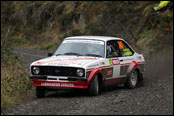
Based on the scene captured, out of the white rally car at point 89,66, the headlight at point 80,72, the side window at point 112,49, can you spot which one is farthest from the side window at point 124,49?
the headlight at point 80,72

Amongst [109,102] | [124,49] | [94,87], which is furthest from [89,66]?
[124,49]

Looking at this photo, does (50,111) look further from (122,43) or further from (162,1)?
(162,1)

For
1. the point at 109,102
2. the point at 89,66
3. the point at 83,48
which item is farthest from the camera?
the point at 83,48

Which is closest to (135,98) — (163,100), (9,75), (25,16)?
(163,100)

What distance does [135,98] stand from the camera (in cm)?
1145

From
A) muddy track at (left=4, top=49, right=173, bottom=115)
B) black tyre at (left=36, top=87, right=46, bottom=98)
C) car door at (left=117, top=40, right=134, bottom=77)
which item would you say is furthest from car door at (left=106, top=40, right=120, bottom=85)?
black tyre at (left=36, top=87, right=46, bottom=98)

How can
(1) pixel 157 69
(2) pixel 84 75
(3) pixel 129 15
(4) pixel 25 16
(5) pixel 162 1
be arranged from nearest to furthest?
(2) pixel 84 75 < (1) pixel 157 69 < (5) pixel 162 1 < (3) pixel 129 15 < (4) pixel 25 16

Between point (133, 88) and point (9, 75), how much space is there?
375 centimetres

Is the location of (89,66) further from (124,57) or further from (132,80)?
(132,80)

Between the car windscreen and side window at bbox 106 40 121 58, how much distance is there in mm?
213

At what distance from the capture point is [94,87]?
37.4 feet

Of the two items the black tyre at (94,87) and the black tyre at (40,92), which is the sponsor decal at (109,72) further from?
the black tyre at (40,92)

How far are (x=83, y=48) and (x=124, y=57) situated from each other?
1430mm

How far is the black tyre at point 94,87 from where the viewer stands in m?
11.3
